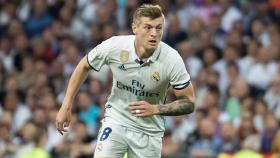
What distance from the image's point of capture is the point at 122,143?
841 cm

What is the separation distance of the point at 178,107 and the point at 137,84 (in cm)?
45

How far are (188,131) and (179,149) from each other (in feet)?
1.47

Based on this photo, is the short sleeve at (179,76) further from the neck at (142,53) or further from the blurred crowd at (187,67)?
the blurred crowd at (187,67)

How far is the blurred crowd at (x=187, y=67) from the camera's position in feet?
41.0

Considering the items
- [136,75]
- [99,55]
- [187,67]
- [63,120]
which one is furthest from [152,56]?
[187,67]

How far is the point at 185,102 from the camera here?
8.25m

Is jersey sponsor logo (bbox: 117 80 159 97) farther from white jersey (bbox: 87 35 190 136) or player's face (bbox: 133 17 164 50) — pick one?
player's face (bbox: 133 17 164 50)

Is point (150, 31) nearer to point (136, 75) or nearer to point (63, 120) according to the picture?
point (136, 75)

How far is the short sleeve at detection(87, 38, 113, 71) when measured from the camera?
8398 millimetres

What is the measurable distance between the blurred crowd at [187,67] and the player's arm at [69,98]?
408cm

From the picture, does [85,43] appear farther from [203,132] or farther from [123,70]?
[123,70]

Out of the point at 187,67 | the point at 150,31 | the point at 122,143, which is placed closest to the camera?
the point at 150,31

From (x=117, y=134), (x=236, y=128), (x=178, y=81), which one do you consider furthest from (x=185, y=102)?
(x=236, y=128)

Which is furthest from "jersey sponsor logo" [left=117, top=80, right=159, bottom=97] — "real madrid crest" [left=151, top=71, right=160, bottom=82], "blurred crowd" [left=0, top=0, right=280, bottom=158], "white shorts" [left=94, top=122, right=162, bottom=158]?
"blurred crowd" [left=0, top=0, right=280, bottom=158]
